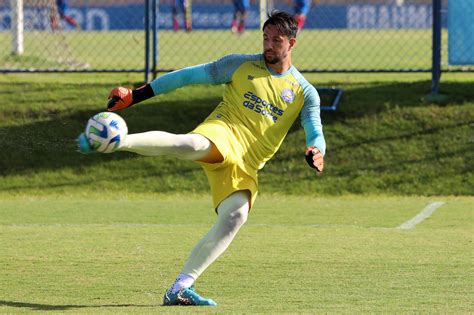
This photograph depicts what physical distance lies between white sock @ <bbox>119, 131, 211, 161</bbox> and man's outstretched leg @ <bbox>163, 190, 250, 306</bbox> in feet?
1.39

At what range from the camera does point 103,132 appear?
5996mm

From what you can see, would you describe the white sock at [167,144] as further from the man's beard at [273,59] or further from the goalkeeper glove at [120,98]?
the man's beard at [273,59]

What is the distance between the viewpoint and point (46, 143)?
13508 millimetres

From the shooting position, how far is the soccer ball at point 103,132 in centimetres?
599

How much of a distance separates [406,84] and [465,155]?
187 cm

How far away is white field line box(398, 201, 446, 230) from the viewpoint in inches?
420

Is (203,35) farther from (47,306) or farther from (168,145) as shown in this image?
(168,145)

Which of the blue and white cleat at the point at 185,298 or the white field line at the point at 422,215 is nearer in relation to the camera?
the blue and white cleat at the point at 185,298

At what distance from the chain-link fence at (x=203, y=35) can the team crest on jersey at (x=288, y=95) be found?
26.1ft

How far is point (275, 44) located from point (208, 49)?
1530cm

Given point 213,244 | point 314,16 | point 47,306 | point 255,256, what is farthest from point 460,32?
point 314,16

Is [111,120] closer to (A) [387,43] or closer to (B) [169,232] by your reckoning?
(B) [169,232]

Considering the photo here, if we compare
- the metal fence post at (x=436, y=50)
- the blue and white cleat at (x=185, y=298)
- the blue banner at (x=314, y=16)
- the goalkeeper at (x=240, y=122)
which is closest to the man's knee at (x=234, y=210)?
the goalkeeper at (x=240, y=122)

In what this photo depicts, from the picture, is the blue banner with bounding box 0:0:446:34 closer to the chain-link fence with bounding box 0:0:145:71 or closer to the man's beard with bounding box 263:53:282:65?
the chain-link fence with bounding box 0:0:145:71
